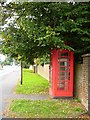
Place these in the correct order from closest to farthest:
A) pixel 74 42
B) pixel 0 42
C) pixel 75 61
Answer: pixel 74 42 → pixel 75 61 → pixel 0 42

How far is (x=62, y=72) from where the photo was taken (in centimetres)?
1271

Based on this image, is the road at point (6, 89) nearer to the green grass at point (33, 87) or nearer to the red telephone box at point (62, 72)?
the green grass at point (33, 87)

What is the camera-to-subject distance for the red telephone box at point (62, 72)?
1262cm

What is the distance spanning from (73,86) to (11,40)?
10.9 ft

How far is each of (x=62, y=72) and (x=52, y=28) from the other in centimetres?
213

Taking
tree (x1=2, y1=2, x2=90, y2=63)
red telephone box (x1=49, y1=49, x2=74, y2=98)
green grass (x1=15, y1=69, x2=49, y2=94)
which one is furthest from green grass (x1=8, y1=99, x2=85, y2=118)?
green grass (x1=15, y1=69, x2=49, y2=94)

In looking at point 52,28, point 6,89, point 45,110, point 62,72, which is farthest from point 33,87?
point 45,110

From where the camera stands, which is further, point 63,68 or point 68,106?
point 63,68

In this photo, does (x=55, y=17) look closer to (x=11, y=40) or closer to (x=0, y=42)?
(x=11, y=40)

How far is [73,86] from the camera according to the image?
12875mm

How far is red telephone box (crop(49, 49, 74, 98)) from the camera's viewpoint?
12.6 metres

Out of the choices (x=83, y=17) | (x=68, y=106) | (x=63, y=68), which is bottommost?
(x=68, y=106)

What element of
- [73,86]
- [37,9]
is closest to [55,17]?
[37,9]

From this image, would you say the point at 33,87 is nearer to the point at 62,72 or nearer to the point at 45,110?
the point at 62,72
